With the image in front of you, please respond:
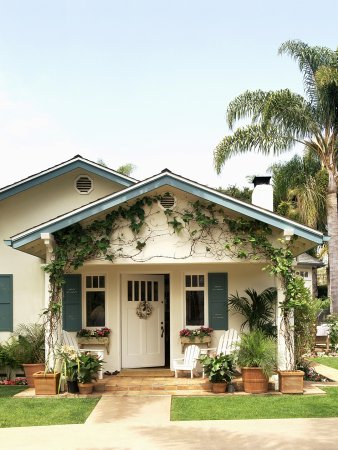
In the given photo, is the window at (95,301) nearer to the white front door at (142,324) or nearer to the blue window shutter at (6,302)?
the white front door at (142,324)

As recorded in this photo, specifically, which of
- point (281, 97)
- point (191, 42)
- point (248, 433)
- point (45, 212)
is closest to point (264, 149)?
point (281, 97)

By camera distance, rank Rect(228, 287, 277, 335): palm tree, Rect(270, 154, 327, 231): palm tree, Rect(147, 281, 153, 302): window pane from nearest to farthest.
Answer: Rect(228, 287, 277, 335): palm tree < Rect(147, 281, 153, 302): window pane < Rect(270, 154, 327, 231): palm tree

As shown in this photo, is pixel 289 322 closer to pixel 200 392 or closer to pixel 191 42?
pixel 200 392

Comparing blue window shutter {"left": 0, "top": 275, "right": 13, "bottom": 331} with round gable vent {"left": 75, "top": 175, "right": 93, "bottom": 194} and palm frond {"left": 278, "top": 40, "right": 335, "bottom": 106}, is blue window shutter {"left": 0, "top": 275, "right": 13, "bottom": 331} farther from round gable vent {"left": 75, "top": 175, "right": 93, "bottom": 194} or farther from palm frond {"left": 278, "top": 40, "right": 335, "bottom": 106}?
palm frond {"left": 278, "top": 40, "right": 335, "bottom": 106}

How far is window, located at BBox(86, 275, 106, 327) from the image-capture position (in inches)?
491

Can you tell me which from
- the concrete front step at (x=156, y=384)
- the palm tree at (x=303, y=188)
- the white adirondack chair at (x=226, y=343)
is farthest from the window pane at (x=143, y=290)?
the palm tree at (x=303, y=188)

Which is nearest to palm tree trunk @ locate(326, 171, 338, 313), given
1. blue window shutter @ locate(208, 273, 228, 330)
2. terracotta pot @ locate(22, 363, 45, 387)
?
blue window shutter @ locate(208, 273, 228, 330)

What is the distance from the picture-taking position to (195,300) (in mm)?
12445

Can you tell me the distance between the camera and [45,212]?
13188 millimetres

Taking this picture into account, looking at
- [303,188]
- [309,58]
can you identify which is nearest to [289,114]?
[309,58]

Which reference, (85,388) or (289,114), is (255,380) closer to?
(85,388)

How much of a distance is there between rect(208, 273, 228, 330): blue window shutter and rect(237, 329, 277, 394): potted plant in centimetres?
193

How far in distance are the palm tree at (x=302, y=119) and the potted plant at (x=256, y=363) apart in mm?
10426

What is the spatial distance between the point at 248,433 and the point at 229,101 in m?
15.3
